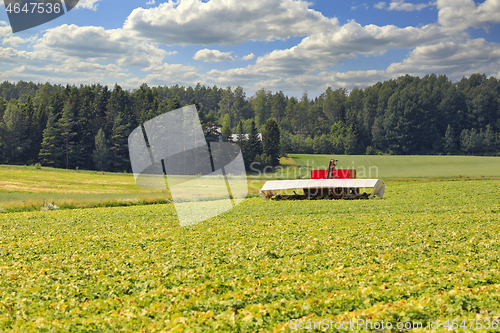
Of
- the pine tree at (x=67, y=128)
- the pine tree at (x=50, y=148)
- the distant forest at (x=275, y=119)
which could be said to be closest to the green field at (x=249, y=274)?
the distant forest at (x=275, y=119)

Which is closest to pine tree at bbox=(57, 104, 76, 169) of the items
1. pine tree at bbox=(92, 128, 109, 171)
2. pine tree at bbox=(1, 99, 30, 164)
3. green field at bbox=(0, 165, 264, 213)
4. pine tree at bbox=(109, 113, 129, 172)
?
pine tree at bbox=(92, 128, 109, 171)

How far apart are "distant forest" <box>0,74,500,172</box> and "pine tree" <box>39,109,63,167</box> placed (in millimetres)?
198

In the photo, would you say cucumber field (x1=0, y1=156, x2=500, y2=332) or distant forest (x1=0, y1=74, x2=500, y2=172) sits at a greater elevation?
distant forest (x1=0, y1=74, x2=500, y2=172)

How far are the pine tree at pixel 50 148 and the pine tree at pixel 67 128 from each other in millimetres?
1434

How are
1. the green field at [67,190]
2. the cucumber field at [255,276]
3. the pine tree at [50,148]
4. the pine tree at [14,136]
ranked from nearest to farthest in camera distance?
1. the cucumber field at [255,276]
2. the green field at [67,190]
3. the pine tree at [14,136]
4. the pine tree at [50,148]

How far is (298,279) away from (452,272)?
12.5ft

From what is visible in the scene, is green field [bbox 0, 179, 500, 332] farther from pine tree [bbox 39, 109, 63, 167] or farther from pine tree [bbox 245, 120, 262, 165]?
pine tree [bbox 245, 120, 262, 165]

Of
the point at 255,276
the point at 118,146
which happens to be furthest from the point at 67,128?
the point at 255,276

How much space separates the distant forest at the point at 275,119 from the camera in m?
80.9

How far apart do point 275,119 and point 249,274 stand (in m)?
110

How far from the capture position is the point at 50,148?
78.1m

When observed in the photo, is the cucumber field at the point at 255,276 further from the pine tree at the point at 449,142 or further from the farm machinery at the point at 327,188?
the pine tree at the point at 449,142

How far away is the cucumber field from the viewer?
671 cm

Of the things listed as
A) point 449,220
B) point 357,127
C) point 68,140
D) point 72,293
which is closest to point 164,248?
point 72,293
